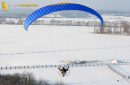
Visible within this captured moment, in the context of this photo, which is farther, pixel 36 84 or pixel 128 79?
pixel 128 79

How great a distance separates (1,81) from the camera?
1224cm

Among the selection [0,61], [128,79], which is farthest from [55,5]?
[0,61]

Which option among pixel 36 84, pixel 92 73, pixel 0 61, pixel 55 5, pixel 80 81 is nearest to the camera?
pixel 55 5

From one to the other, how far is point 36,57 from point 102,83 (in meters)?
8.85

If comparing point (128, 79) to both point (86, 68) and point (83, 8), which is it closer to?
point (86, 68)

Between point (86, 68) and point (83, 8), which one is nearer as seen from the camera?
point (83, 8)

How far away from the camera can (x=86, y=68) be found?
16734mm

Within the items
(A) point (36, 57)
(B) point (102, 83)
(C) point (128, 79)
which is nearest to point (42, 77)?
(B) point (102, 83)

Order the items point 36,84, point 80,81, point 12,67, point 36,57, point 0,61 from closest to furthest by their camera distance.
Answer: point 36,84 → point 80,81 → point 12,67 → point 0,61 → point 36,57

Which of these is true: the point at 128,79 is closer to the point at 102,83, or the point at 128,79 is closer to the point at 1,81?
the point at 102,83

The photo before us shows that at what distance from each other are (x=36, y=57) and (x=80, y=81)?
26.9ft

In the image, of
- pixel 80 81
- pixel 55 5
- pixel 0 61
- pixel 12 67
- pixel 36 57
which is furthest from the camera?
pixel 36 57

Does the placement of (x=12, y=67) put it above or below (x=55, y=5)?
below

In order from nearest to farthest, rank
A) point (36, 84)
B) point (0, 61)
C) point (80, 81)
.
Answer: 1. point (36, 84)
2. point (80, 81)
3. point (0, 61)
